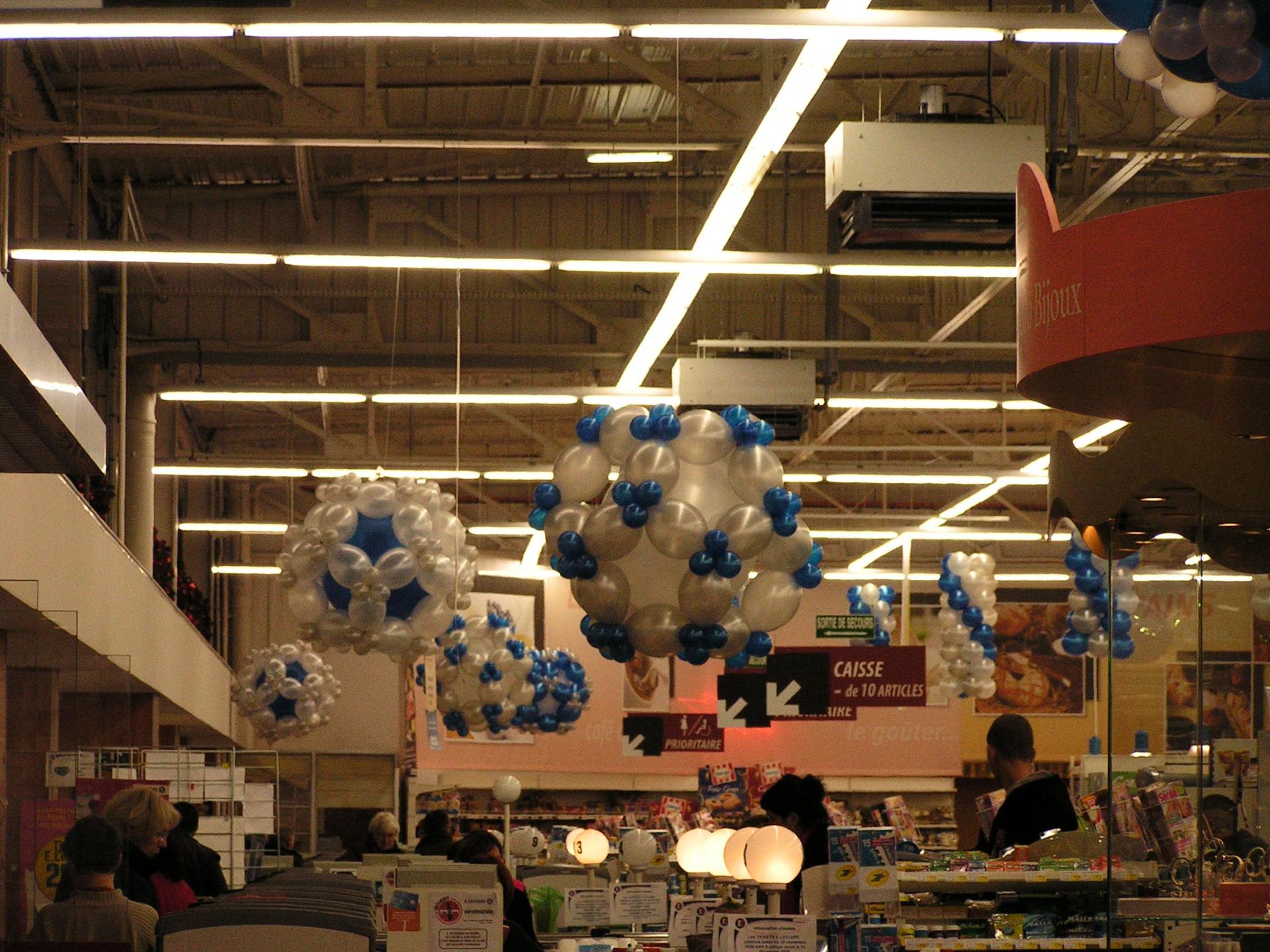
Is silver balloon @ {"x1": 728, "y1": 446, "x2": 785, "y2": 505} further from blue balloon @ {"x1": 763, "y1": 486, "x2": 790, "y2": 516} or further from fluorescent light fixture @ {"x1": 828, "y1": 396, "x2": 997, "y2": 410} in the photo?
fluorescent light fixture @ {"x1": 828, "y1": 396, "x2": 997, "y2": 410}

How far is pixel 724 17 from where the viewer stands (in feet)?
25.0

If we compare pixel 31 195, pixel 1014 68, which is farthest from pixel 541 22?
pixel 31 195

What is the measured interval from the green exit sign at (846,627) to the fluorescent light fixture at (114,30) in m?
9.26

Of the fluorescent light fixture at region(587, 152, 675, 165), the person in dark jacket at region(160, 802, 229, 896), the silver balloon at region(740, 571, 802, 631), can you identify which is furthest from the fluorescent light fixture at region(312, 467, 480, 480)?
the silver balloon at region(740, 571, 802, 631)

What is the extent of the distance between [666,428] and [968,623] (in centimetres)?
842

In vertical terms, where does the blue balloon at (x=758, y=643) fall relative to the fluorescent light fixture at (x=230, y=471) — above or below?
below

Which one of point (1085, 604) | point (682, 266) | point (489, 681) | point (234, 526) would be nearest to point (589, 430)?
point (682, 266)

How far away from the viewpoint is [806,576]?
904 cm

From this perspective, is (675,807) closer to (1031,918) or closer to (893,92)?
(893,92)

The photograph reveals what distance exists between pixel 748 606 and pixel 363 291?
867 cm

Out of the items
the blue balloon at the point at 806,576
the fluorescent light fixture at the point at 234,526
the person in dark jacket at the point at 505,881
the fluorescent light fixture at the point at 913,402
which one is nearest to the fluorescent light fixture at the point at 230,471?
the fluorescent light fixture at the point at 234,526

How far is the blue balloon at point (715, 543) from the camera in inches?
325

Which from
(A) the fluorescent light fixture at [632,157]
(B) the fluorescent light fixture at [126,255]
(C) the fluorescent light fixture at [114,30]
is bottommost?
(B) the fluorescent light fixture at [126,255]

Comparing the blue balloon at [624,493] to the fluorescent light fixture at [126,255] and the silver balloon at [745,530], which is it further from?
the fluorescent light fixture at [126,255]
